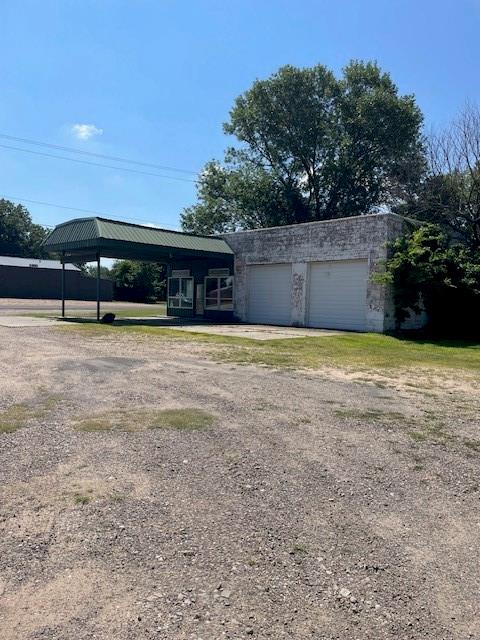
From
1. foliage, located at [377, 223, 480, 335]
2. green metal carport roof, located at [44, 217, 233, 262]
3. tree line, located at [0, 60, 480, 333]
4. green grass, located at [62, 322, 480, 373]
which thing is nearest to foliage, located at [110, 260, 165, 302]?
tree line, located at [0, 60, 480, 333]

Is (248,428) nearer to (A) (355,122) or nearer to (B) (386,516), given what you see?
(B) (386,516)

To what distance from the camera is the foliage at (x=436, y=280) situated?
729 inches

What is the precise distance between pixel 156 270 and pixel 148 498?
1959 inches

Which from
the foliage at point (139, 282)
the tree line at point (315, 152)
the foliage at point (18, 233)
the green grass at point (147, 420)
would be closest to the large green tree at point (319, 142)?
the tree line at point (315, 152)

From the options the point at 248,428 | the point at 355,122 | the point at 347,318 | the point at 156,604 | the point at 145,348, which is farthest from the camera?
the point at 355,122

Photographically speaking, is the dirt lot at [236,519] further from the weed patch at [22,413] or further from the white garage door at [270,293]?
the white garage door at [270,293]

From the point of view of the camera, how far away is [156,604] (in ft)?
8.76

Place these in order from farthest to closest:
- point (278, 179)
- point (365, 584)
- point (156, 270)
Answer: point (156, 270)
point (278, 179)
point (365, 584)

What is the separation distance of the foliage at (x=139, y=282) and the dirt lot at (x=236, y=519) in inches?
1802

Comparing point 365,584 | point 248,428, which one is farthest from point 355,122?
point 365,584

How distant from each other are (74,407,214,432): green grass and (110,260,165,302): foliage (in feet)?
153

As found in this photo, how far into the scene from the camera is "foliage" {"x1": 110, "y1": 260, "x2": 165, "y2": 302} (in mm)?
52219

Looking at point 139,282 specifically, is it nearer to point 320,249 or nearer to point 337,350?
point 320,249

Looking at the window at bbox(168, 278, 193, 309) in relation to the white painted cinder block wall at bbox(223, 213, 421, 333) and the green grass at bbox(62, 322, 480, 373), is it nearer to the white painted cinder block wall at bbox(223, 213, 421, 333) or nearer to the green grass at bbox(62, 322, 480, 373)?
the white painted cinder block wall at bbox(223, 213, 421, 333)
